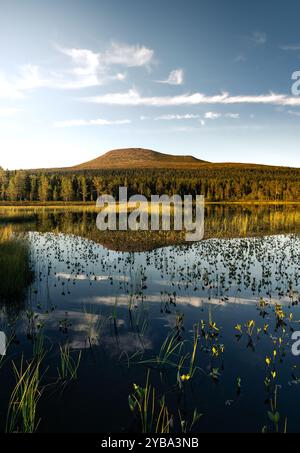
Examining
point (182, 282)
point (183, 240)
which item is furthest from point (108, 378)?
point (183, 240)

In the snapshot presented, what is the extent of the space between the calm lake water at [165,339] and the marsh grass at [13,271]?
1.98 ft

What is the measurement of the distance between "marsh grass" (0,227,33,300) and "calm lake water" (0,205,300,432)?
1.98ft

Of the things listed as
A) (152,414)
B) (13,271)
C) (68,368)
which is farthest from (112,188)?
(152,414)

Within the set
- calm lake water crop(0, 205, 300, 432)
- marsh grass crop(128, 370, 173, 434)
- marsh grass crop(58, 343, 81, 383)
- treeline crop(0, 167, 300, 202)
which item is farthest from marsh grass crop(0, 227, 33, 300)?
treeline crop(0, 167, 300, 202)

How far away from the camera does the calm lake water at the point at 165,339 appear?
6.85 m

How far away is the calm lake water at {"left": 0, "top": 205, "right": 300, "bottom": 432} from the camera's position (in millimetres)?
6848

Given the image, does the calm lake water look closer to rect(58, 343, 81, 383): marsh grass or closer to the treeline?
rect(58, 343, 81, 383): marsh grass

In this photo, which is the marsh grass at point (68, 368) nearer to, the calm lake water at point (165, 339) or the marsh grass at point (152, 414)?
the calm lake water at point (165, 339)

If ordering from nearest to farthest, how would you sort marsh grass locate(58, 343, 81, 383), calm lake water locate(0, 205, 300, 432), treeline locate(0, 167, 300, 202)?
calm lake water locate(0, 205, 300, 432), marsh grass locate(58, 343, 81, 383), treeline locate(0, 167, 300, 202)

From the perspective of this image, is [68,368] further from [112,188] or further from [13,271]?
[112,188]

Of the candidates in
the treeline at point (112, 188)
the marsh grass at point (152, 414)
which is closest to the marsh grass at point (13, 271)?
the marsh grass at point (152, 414)

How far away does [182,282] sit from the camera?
54.2 feet

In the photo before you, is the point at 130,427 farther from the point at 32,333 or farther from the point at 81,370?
the point at 32,333

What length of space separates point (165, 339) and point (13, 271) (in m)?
9.20
